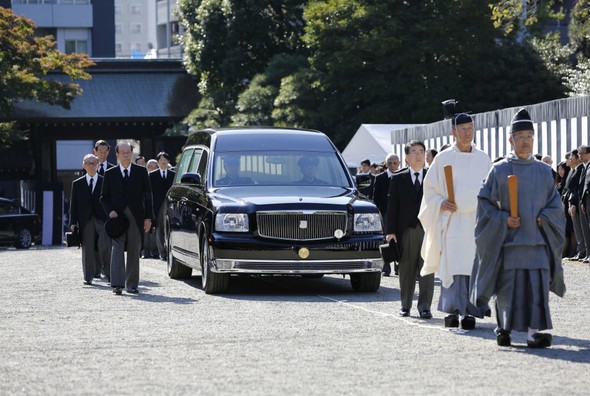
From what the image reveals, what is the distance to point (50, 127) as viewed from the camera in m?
61.6

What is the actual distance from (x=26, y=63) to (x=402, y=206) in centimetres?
3519

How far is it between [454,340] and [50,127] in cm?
5166

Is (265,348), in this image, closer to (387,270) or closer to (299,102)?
(387,270)

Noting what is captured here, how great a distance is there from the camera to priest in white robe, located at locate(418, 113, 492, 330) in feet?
40.1

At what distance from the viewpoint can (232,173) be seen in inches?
697

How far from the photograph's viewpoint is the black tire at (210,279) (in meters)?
16.5

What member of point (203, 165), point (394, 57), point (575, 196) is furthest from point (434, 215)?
point (394, 57)

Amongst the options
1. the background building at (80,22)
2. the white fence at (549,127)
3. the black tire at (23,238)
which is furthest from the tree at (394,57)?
the background building at (80,22)

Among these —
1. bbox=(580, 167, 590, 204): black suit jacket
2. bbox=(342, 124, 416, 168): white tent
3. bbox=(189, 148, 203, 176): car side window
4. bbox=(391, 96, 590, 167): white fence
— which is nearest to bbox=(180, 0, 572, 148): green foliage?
bbox=(342, 124, 416, 168): white tent

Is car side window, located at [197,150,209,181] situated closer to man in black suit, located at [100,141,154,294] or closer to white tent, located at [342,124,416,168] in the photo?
man in black suit, located at [100,141,154,294]

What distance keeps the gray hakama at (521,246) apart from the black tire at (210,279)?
5.98m

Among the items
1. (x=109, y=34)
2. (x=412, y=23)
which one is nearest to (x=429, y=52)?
(x=412, y=23)

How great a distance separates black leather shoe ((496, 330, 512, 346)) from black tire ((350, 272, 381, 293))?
582cm

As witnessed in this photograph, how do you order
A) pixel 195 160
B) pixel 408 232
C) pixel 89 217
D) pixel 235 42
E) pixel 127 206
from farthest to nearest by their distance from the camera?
pixel 235 42 < pixel 195 160 < pixel 89 217 < pixel 127 206 < pixel 408 232
